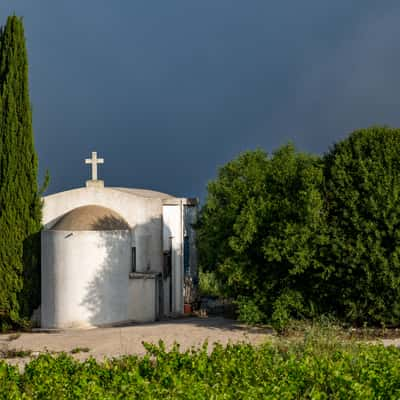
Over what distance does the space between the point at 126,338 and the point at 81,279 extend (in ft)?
14.9

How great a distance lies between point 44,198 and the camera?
23.6 m

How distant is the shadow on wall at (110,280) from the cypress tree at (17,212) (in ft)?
7.80

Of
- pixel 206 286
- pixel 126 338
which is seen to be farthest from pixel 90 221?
pixel 206 286

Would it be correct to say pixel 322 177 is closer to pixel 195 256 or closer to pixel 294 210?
pixel 294 210

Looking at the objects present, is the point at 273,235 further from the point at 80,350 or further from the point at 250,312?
the point at 80,350

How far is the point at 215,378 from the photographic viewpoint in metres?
9.22

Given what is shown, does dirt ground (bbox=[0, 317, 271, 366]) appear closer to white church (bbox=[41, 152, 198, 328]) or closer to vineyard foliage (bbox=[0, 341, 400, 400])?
white church (bbox=[41, 152, 198, 328])

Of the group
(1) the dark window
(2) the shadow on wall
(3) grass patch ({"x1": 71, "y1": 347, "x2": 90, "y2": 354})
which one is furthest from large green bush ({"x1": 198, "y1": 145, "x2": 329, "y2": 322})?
(1) the dark window

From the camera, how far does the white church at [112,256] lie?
20.6 metres

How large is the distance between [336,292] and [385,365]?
795 cm

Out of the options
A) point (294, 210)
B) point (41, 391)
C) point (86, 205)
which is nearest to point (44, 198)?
point (86, 205)

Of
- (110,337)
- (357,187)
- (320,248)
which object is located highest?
(357,187)

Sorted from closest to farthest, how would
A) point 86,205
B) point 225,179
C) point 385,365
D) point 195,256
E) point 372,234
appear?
point 385,365, point 372,234, point 225,179, point 86,205, point 195,256

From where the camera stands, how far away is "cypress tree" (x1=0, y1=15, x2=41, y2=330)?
2175 centimetres
